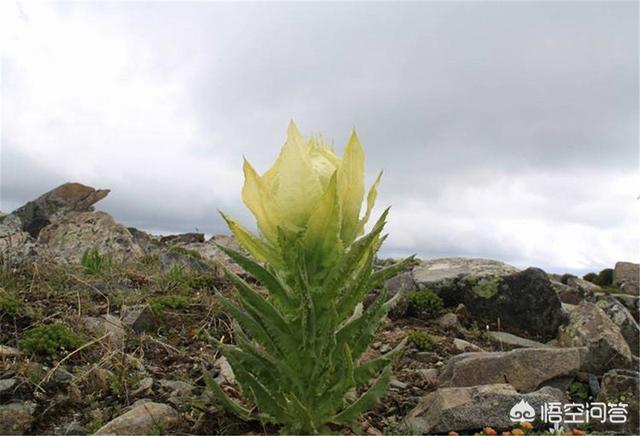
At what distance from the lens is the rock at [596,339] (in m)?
7.36

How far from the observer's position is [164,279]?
908 centimetres

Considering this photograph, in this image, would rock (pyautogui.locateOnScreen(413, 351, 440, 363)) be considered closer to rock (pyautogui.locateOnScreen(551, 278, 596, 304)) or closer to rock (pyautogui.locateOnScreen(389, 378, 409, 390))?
rock (pyautogui.locateOnScreen(389, 378, 409, 390))

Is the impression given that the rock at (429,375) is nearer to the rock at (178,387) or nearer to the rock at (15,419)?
the rock at (178,387)

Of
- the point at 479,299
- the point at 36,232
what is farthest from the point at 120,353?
the point at 36,232

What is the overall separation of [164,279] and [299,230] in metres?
6.32

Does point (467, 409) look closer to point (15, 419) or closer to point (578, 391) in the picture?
point (578, 391)

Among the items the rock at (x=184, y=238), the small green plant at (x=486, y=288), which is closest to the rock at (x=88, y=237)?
the rock at (x=184, y=238)

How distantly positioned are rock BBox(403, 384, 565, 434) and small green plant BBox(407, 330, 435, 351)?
71.4 inches

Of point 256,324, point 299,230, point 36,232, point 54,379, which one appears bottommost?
point 54,379

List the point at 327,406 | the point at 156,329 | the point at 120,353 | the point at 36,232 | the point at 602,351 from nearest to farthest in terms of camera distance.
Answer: the point at 327,406 < the point at 120,353 < the point at 156,329 < the point at 602,351 < the point at 36,232

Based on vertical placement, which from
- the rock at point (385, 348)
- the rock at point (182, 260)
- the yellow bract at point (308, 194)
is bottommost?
the rock at point (385, 348)

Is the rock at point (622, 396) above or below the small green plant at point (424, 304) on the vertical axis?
below

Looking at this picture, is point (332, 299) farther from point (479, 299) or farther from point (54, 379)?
point (479, 299)

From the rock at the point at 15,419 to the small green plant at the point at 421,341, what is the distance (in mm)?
4107
